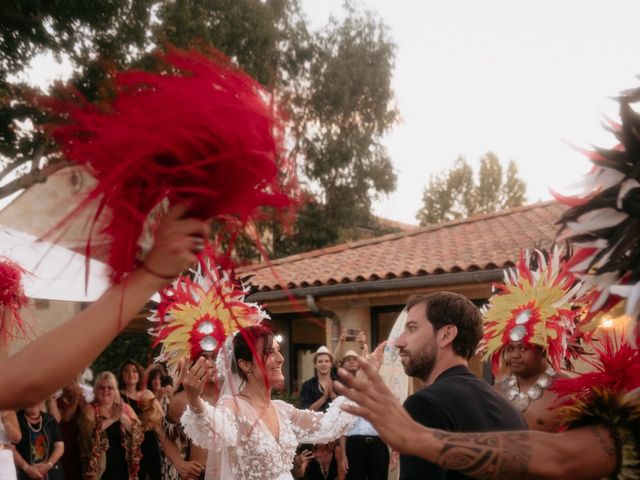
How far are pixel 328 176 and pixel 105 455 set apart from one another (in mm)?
16390

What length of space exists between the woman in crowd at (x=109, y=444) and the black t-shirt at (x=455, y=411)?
5.77m

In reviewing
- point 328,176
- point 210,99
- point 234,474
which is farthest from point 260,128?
point 328,176

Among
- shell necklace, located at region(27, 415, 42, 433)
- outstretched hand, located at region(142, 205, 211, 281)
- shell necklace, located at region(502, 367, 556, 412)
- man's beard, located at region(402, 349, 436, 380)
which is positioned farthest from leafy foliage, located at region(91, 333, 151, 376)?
outstretched hand, located at region(142, 205, 211, 281)

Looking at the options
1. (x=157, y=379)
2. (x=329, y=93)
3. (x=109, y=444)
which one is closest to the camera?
(x=109, y=444)

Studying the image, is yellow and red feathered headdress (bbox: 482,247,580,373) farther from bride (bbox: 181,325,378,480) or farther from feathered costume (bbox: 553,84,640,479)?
feathered costume (bbox: 553,84,640,479)

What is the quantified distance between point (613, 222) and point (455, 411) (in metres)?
1.49

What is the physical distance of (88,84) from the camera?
12242 millimetres

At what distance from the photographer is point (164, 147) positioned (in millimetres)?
1658

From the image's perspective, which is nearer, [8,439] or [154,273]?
[154,273]

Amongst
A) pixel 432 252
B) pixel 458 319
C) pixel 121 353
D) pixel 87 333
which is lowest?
pixel 121 353

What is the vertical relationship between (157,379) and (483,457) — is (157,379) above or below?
below

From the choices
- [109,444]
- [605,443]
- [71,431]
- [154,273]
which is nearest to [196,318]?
[605,443]

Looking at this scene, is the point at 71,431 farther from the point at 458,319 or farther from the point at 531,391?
the point at 458,319

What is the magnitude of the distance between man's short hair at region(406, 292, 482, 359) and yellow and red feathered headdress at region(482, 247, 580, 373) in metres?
1.72
